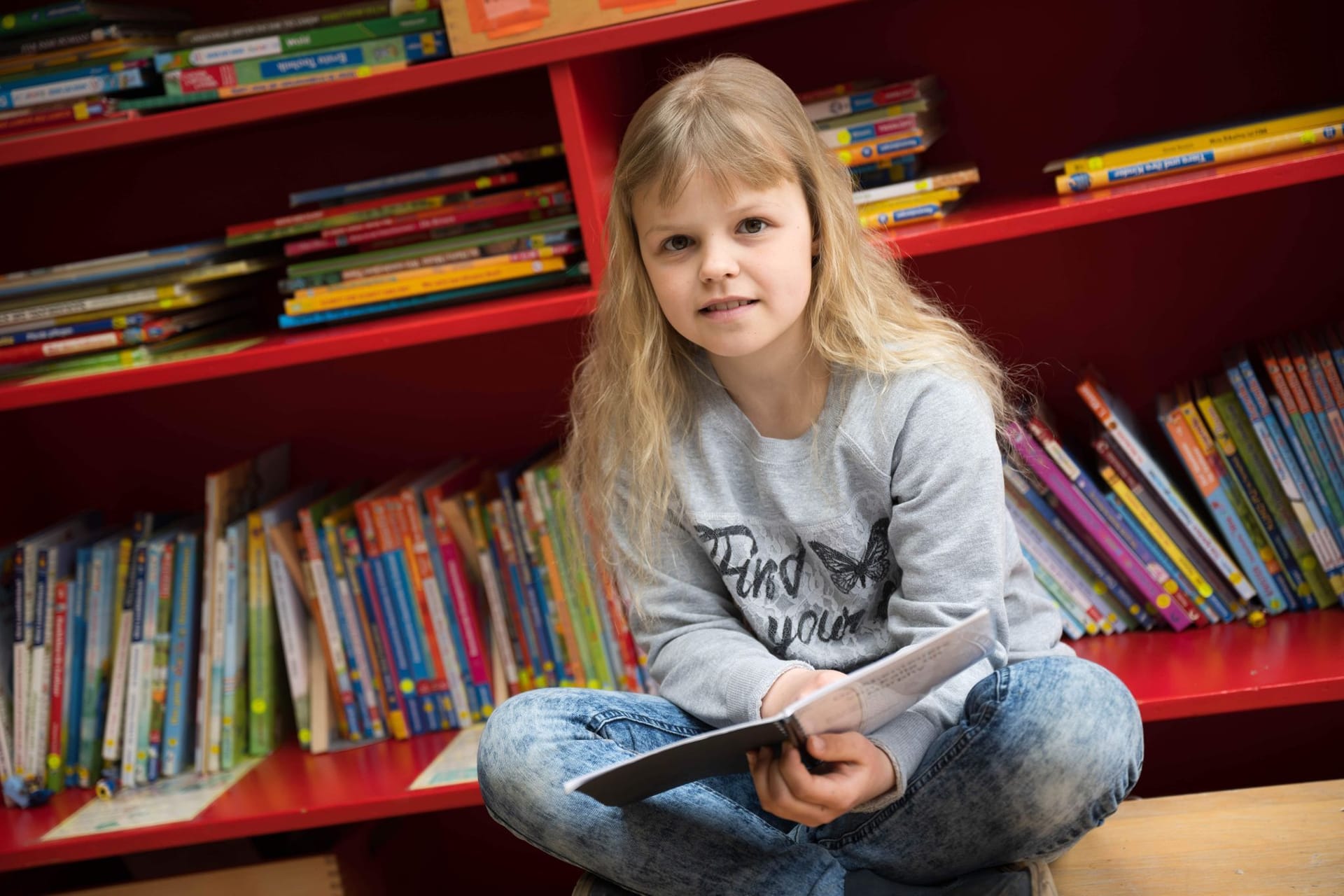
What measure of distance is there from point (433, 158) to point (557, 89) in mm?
368

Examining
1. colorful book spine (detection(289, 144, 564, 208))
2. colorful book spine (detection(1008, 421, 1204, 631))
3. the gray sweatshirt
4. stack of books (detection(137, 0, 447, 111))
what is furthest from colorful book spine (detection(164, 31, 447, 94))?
colorful book spine (detection(1008, 421, 1204, 631))

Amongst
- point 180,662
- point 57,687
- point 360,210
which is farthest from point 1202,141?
point 57,687

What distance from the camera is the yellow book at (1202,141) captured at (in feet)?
3.87

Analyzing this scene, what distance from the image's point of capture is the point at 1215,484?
132 cm

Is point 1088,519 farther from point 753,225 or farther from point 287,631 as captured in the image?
point 287,631

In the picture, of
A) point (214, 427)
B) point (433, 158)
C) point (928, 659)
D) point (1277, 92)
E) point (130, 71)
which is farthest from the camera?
point (214, 427)

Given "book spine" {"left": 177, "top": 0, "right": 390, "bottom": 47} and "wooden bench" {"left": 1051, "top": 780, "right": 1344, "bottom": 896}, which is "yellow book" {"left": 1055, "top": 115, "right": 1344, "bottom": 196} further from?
"book spine" {"left": 177, "top": 0, "right": 390, "bottom": 47}

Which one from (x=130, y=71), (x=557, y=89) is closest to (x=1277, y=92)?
(x=557, y=89)

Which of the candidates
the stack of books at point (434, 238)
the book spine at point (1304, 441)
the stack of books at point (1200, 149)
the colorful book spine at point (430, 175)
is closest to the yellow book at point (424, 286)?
the stack of books at point (434, 238)

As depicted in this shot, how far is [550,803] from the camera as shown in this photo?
99 centimetres

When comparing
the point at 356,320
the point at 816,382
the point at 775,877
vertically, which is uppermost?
the point at 356,320

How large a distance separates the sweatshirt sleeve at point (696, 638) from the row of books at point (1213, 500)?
0.37 metres

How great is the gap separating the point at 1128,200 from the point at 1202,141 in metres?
0.11

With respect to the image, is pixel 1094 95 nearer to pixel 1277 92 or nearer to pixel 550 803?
pixel 1277 92
